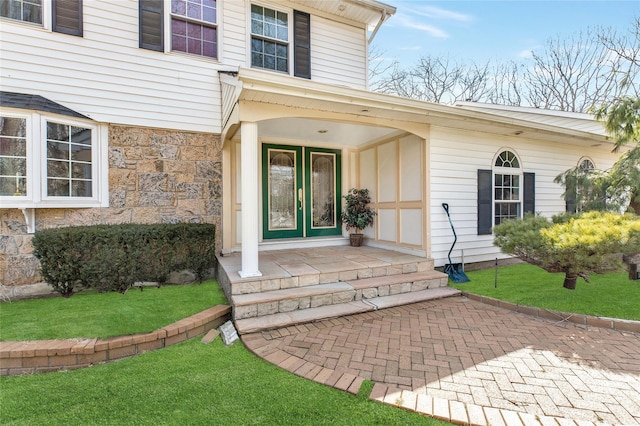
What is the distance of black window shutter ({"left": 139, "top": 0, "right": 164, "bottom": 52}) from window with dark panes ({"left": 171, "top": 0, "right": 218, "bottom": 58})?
0.65ft

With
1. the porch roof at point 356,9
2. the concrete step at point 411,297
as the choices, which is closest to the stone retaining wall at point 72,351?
the concrete step at point 411,297

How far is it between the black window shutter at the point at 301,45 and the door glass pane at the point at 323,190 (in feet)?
5.73

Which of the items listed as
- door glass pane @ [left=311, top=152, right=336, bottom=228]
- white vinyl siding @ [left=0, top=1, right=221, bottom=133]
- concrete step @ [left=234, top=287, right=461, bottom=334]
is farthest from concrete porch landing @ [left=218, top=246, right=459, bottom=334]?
white vinyl siding @ [left=0, top=1, right=221, bottom=133]

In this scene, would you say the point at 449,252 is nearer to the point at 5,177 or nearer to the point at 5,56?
the point at 5,177

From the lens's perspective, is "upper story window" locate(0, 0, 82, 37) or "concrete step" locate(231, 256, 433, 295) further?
"upper story window" locate(0, 0, 82, 37)

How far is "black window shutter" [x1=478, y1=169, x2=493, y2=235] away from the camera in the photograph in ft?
19.3

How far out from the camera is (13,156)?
429 cm

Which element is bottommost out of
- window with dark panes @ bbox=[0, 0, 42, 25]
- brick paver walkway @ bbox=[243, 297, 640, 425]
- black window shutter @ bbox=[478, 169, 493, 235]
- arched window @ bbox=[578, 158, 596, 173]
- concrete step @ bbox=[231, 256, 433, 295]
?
brick paver walkway @ bbox=[243, 297, 640, 425]

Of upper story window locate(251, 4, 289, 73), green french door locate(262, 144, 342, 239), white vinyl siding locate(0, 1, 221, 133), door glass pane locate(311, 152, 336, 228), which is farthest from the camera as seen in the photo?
door glass pane locate(311, 152, 336, 228)

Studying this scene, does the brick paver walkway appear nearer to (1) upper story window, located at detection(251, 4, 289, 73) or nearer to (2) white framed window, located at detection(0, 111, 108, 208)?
(2) white framed window, located at detection(0, 111, 108, 208)

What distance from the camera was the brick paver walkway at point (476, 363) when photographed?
6.89 ft

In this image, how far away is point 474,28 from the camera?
8.52 meters

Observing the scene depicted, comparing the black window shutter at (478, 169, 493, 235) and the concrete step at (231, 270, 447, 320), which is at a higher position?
the black window shutter at (478, 169, 493, 235)

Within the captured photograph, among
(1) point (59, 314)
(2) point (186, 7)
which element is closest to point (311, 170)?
(2) point (186, 7)
